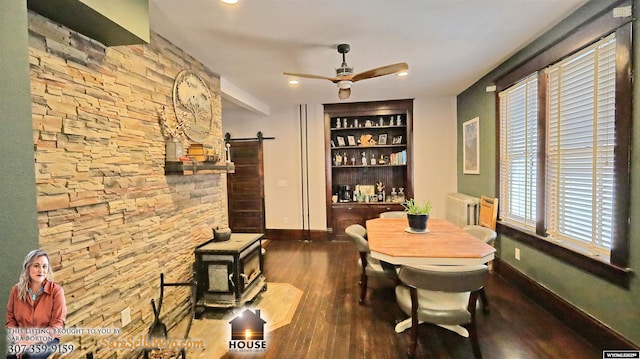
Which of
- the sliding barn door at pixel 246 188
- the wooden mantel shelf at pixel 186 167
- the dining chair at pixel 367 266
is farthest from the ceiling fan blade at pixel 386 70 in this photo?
the sliding barn door at pixel 246 188

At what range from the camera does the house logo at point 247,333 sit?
2.29 metres

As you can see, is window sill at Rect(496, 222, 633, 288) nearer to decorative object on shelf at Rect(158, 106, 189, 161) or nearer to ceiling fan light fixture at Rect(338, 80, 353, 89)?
ceiling fan light fixture at Rect(338, 80, 353, 89)

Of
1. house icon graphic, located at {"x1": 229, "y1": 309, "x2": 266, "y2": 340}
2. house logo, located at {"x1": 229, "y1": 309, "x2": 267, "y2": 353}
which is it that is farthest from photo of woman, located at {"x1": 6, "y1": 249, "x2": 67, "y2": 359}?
house icon graphic, located at {"x1": 229, "y1": 309, "x2": 266, "y2": 340}

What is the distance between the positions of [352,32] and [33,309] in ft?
8.80

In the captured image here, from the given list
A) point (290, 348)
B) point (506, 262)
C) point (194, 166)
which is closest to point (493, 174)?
point (506, 262)

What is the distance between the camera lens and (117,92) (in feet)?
6.73

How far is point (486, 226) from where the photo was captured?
3773 millimetres

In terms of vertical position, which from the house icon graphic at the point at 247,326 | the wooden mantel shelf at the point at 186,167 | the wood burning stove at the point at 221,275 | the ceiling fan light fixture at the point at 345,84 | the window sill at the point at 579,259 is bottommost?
the house icon graphic at the point at 247,326

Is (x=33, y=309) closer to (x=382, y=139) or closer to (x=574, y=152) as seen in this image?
(x=574, y=152)

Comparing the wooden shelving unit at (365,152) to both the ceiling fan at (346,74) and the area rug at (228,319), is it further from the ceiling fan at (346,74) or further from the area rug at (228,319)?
the ceiling fan at (346,74)

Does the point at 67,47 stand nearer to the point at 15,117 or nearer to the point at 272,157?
the point at 15,117

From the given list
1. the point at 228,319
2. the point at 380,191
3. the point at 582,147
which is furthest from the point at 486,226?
the point at 228,319

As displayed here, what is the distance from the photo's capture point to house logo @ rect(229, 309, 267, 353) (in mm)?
2293

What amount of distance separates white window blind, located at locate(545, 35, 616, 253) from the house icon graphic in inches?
110
